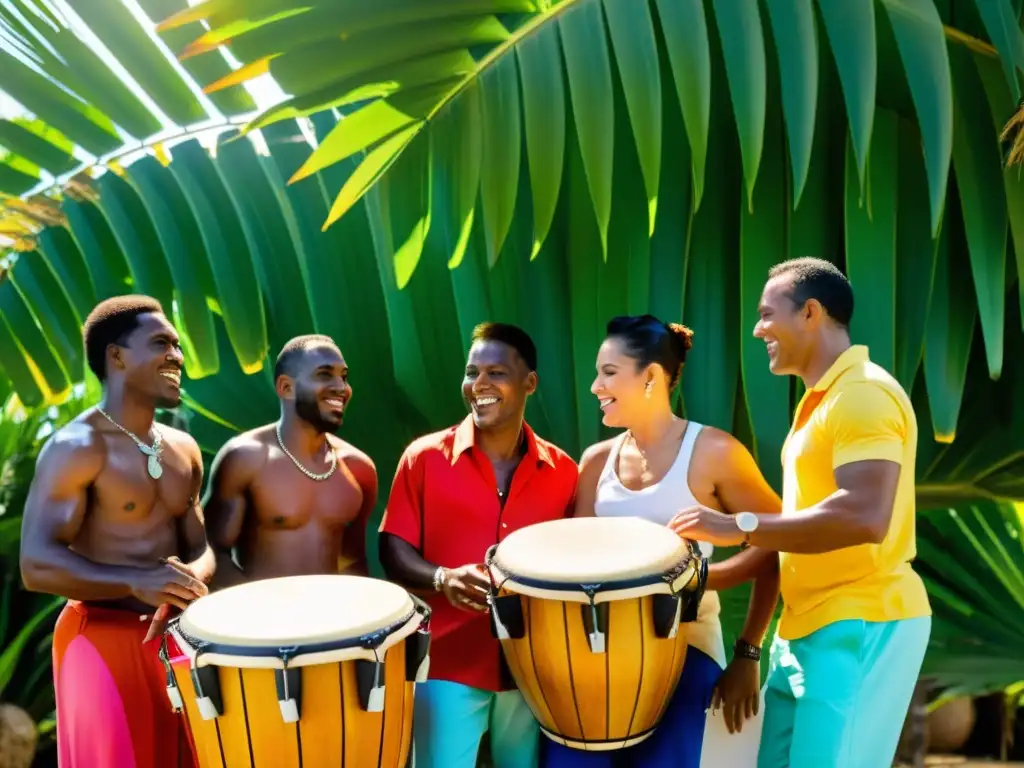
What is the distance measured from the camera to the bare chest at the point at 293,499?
9.28ft

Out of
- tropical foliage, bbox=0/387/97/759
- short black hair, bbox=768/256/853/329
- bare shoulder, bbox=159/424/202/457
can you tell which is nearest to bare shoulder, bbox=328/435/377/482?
bare shoulder, bbox=159/424/202/457

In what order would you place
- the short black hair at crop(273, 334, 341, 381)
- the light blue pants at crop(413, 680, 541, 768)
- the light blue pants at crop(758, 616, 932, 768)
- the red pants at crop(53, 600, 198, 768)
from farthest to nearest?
the short black hair at crop(273, 334, 341, 381)
the light blue pants at crop(413, 680, 541, 768)
the red pants at crop(53, 600, 198, 768)
the light blue pants at crop(758, 616, 932, 768)

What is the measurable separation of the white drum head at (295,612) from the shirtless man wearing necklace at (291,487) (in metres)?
0.41

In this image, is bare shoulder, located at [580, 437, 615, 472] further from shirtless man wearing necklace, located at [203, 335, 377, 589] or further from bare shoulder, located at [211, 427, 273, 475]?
bare shoulder, located at [211, 427, 273, 475]

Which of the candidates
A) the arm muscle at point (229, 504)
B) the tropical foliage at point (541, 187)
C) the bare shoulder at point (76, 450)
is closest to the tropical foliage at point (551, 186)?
the tropical foliage at point (541, 187)

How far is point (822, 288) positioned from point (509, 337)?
875 millimetres

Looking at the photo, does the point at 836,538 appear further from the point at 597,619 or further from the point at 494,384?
the point at 494,384

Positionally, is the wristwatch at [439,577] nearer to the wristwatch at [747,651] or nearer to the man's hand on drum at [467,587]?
the man's hand on drum at [467,587]

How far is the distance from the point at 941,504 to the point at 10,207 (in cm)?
375

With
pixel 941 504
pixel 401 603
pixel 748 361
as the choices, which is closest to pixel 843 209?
pixel 748 361

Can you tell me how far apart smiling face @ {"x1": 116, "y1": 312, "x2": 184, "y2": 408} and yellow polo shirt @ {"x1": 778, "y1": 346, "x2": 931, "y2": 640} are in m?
1.64

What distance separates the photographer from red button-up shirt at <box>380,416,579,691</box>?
8.89 feet

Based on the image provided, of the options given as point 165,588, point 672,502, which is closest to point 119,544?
point 165,588

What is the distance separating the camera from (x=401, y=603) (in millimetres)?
2271
